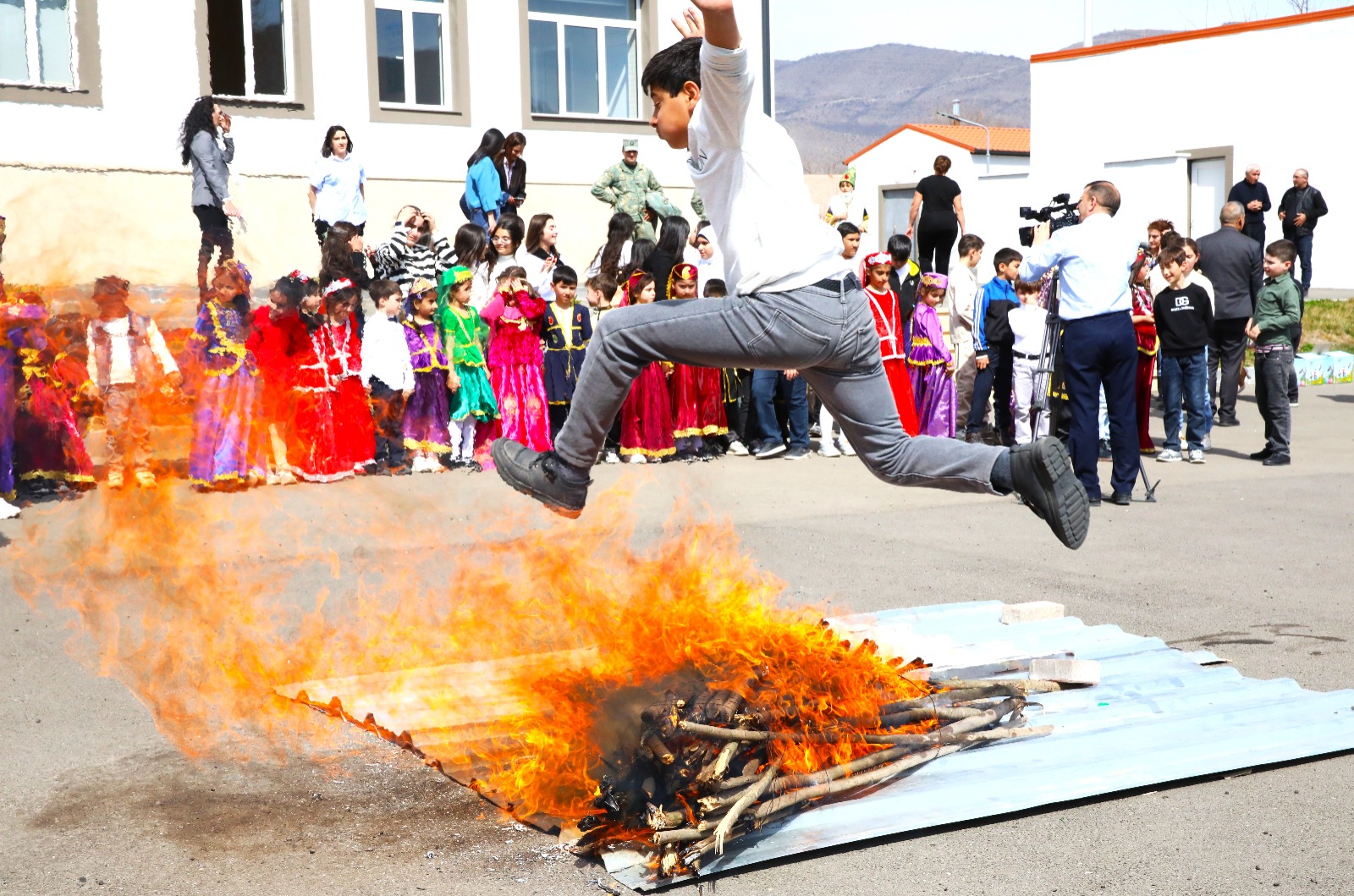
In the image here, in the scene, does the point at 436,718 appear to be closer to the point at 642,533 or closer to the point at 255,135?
the point at 642,533

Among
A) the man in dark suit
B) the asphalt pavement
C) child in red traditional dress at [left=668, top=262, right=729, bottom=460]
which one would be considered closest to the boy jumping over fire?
the asphalt pavement

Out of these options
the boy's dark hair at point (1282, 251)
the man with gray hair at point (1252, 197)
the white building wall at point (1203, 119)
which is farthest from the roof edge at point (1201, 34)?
the boy's dark hair at point (1282, 251)

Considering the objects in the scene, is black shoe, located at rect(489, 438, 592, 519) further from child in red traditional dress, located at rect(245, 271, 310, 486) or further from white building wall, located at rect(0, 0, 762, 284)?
white building wall, located at rect(0, 0, 762, 284)

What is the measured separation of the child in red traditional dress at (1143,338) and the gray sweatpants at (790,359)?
862cm

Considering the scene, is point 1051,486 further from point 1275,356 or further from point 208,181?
point 1275,356

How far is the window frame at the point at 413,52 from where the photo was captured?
765 inches

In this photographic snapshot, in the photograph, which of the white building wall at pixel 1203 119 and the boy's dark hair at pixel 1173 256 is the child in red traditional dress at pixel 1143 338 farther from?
the white building wall at pixel 1203 119

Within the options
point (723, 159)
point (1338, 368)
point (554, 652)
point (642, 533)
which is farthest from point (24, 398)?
point (1338, 368)

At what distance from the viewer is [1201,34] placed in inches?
1104

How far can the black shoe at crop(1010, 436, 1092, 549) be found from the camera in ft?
14.3

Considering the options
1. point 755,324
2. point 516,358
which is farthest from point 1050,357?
point 755,324

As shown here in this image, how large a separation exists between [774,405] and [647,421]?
144cm

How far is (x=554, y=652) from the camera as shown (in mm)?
5453

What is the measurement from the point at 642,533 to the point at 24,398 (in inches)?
166
